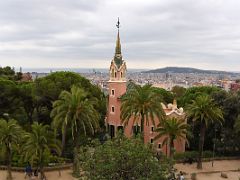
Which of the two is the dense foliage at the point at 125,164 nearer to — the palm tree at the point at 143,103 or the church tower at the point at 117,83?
the palm tree at the point at 143,103

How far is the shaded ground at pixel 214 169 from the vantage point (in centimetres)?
3941

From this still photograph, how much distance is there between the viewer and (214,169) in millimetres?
42250

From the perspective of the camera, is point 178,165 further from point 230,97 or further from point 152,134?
point 230,97

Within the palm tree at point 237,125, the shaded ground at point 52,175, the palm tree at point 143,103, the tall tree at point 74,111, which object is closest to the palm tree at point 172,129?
the palm tree at point 143,103

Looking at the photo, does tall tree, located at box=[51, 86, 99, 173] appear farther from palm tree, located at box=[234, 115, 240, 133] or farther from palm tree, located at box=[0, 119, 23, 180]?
palm tree, located at box=[234, 115, 240, 133]

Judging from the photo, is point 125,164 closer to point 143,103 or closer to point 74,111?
point 74,111

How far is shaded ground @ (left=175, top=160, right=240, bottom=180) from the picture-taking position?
129ft

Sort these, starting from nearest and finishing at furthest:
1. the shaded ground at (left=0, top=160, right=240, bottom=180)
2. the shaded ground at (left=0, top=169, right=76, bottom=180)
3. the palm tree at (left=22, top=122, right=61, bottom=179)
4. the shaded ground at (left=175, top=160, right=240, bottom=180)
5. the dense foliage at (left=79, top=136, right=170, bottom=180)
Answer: the dense foliage at (left=79, top=136, right=170, bottom=180), the palm tree at (left=22, top=122, right=61, bottom=179), the shaded ground at (left=0, top=169, right=76, bottom=180), the shaded ground at (left=0, top=160, right=240, bottom=180), the shaded ground at (left=175, top=160, right=240, bottom=180)

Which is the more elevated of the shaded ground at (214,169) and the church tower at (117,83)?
the church tower at (117,83)

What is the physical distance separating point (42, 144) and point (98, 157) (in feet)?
47.5

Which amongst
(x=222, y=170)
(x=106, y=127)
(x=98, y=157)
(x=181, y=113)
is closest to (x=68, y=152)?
(x=106, y=127)

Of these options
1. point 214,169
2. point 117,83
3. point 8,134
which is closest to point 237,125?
point 214,169

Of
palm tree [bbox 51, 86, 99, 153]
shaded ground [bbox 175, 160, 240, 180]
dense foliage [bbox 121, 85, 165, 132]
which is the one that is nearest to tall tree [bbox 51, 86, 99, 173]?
palm tree [bbox 51, 86, 99, 153]

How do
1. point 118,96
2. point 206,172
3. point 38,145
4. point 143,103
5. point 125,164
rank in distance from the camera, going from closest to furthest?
point 125,164 < point 38,145 < point 143,103 < point 206,172 < point 118,96
